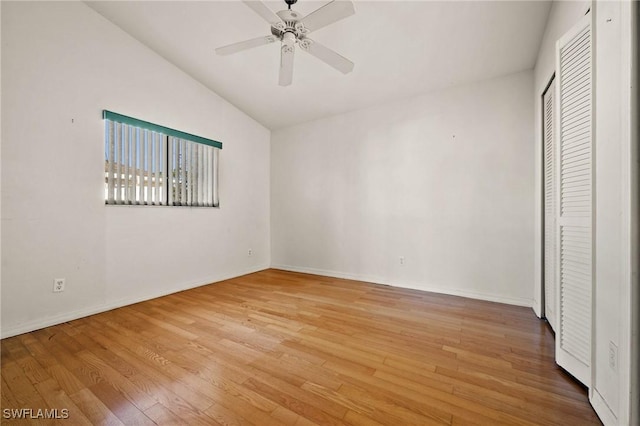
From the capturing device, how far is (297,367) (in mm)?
1674

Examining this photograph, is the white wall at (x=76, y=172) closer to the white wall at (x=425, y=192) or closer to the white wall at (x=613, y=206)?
the white wall at (x=425, y=192)

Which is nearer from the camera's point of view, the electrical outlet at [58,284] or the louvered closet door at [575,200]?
the louvered closet door at [575,200]

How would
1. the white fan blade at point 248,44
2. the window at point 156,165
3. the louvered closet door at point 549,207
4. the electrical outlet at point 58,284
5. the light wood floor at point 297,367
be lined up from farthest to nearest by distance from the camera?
the window at point 156,165, the electrical outlet at point 58,284, the louvered closet door at point 549,207, the white fan blade at point 248,44, the light wood floor at point 297,367

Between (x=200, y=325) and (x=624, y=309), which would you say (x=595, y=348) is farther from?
(x=200, y=325)

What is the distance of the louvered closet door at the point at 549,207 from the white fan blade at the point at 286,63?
2.24m

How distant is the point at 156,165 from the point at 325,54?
2.51m

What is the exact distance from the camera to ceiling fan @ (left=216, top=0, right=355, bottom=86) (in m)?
1.71

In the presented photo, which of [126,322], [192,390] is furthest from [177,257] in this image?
[192,390]

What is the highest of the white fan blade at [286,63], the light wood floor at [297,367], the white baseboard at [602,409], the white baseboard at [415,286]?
the white fan blade at [286,63]

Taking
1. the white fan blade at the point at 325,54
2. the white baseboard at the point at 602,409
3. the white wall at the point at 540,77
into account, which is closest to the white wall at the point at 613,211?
the white baseboard at the point at 602,409

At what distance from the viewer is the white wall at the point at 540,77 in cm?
184

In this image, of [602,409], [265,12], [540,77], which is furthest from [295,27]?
[602,409]

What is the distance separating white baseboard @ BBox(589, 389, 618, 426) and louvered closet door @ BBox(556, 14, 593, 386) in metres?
0.10

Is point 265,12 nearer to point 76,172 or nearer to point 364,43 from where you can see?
point 364,43
